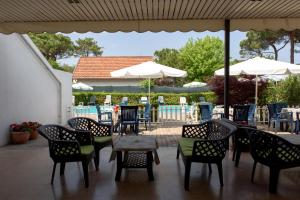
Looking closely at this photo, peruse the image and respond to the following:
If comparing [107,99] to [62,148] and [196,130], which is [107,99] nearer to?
[196,130]

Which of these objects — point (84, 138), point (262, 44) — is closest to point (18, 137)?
point (84, 138)

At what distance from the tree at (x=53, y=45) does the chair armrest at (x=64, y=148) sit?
27458 millimetres

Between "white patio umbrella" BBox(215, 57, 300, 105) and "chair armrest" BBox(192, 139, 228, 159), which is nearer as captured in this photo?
"chair armrest" BBox(192, 139, 228, 159)

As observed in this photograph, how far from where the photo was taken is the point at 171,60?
41.0 meters

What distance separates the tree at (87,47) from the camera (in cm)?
3970

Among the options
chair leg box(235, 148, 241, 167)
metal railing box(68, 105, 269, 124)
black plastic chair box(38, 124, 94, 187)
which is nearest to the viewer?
black plastic chair box(38, 124, 94, 187)

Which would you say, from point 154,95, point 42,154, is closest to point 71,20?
point 42,154

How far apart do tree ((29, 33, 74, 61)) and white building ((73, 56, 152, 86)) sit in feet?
8.49

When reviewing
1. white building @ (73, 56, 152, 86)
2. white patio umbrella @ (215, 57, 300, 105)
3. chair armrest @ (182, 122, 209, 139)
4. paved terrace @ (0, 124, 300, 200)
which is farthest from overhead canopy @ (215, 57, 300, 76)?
white building @ (73, 56, 152, 86)

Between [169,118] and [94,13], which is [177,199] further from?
[169,118]

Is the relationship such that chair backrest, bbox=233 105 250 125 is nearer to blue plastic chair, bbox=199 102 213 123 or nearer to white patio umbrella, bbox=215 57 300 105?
blue plastic chair, bbox=199 102 213 123

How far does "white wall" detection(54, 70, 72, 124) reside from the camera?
1271 cm

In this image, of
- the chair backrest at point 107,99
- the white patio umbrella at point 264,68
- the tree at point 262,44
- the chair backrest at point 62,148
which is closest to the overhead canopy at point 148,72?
the white patio umbrella at point 264,68

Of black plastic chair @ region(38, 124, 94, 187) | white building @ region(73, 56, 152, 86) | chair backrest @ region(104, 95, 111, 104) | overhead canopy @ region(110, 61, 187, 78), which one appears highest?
white building @ region(73, 56, 152, 86)
